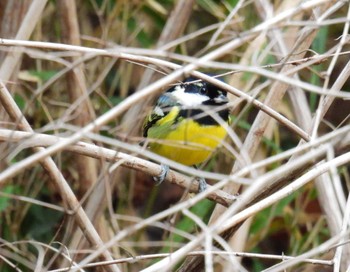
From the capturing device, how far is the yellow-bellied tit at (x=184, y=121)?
9.89 ft

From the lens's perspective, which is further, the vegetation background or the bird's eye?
the bird's eye

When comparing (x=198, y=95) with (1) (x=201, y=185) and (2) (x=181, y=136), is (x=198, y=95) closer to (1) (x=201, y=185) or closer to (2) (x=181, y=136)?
(2) (x=181, y=136)

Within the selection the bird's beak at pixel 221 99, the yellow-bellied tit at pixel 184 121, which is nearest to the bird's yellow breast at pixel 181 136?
the yellow-bellied tit at pixel 184 121

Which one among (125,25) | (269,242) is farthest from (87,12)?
(269,242)

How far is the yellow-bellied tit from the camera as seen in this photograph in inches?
119

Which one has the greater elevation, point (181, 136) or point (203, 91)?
point (203, 91)

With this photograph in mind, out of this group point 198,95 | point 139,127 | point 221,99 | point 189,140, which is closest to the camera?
point 189,140

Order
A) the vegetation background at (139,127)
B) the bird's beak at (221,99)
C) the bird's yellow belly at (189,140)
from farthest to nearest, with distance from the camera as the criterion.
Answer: the bird's beak at (221,99), the bird's yellow belly at (189,140), the vegetation background at (139,127)

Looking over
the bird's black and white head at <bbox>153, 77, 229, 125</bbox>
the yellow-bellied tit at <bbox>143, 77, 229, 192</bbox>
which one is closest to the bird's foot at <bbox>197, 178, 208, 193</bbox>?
the yellow-bellied tit at <bbox>143, 77, 229, 192</bbox>

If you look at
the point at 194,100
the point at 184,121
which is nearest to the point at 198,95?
the point at 194,100

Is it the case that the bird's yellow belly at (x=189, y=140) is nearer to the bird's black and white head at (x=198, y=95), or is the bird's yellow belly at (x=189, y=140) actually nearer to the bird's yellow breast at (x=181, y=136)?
the bird's yellow breast at (x=181, y=136)

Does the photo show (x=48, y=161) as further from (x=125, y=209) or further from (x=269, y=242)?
(x=269, y=242)

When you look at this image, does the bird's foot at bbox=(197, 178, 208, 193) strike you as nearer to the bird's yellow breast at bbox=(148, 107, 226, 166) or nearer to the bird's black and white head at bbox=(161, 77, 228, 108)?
the bird's yellow breast at bbox=(148, 107, 226, 166)

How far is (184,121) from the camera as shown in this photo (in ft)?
9.86
